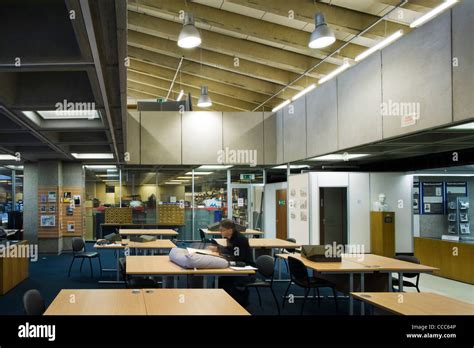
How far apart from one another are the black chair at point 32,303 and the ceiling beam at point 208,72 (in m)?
10.2

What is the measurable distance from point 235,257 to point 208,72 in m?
8.69

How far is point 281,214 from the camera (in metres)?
12.7

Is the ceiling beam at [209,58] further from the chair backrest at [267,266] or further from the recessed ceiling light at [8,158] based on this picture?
the chair backrest at [267,266]

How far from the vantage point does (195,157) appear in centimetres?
1150

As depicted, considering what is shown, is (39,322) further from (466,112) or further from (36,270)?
(36,270)

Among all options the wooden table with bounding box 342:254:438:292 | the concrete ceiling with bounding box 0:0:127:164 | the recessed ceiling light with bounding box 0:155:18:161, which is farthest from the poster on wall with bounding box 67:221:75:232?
the wooden table with bounding box 342:254:438:292

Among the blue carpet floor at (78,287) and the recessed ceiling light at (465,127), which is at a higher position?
the recessed ceiling light at (465,127)

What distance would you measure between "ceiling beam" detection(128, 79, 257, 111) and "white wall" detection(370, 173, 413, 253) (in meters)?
7.57

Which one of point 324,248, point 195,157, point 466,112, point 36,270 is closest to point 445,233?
point 324,248

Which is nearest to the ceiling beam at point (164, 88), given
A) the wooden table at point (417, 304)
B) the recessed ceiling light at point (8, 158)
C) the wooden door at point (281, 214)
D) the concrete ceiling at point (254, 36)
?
the concrete ceiling at point (254, 36)

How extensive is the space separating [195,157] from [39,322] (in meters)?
9.71

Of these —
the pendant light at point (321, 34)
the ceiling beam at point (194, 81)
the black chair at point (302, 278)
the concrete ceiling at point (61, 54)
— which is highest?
the ceiling beam at point (194, 81)

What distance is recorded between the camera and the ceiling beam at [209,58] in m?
11.0

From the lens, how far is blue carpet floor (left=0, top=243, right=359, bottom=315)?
5.68 m
